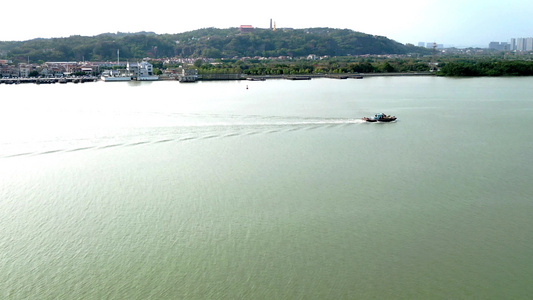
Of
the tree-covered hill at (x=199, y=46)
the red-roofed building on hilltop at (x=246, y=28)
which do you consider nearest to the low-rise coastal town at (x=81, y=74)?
the tree-covered hill at (x=199, y=46)

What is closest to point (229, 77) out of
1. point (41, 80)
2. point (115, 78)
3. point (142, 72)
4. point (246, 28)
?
point (142, 72)

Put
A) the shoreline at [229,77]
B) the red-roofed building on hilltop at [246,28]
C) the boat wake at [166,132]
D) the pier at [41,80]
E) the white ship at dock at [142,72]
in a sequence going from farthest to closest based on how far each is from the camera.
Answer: the red-roofed building on hilltop at [246,28], the white ship at dock at [142,72], the shoreline at [229,77], the pier at [41,80], the boat wake at [166,132]

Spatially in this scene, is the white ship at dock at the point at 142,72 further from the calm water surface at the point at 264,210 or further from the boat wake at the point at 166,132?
the calm water surface at the point at 264,210

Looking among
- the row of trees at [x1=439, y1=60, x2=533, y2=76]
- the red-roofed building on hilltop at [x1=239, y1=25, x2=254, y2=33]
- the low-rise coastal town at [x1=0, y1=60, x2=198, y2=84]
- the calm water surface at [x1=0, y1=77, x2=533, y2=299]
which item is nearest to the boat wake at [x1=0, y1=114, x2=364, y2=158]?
the calm water surface at [x1=0, y1=77, x2=533, y2=299]

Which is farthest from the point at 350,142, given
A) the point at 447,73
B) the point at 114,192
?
the point at 447,73

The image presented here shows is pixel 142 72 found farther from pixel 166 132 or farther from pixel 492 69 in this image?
pixel 492 69

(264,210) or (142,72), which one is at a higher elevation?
(142,72)

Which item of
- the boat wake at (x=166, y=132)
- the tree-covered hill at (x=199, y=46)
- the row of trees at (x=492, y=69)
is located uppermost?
the tree-covered hill at (x=199, y=46)
